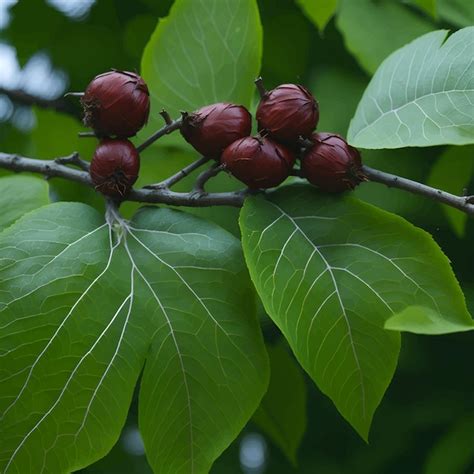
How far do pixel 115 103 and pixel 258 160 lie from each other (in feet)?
0.28

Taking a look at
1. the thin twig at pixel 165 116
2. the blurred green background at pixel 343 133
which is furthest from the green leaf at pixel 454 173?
the thin twig at pixel 165 116

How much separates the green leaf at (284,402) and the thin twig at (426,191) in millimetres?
203

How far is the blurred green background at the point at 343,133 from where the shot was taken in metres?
0.62

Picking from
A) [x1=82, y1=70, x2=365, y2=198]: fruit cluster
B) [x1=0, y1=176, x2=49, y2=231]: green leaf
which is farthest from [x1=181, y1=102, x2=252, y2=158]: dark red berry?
[x1=0, y1=176, x2=49, y2=231]: green leaf

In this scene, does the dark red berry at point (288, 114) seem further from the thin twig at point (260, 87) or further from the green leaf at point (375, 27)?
the green leaf at point (375, 27)

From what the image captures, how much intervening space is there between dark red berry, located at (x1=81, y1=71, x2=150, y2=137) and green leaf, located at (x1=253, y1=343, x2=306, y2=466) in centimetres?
23

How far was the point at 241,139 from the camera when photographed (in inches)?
17.2

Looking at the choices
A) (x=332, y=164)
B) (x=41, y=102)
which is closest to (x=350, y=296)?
(x=332, y=164)

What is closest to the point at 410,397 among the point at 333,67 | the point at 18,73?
the point at 333,67

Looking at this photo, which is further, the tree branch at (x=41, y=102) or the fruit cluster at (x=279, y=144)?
the tree branch at (x=41, y=102)

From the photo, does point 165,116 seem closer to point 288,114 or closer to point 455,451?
point 288,114

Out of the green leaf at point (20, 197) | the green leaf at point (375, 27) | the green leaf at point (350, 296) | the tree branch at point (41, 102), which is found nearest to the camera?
the green leaf at point (350, 296)

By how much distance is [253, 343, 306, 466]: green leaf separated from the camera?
0.60 m

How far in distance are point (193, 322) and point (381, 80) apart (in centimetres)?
19
